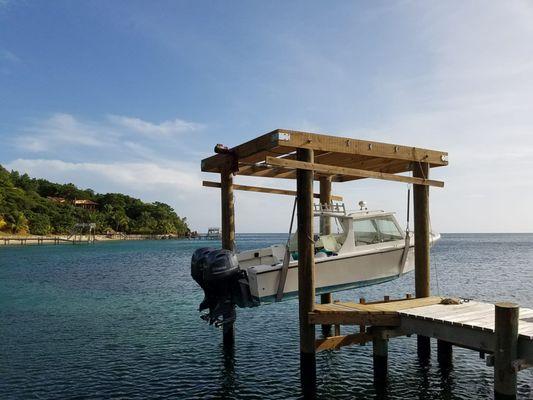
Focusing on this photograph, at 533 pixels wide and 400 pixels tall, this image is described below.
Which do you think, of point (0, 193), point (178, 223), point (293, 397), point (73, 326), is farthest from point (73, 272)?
point (178, 223)

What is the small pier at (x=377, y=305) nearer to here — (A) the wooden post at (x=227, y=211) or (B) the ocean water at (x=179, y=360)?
(A) the wooden post at (x=227, y=211)

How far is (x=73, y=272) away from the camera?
1581 inches

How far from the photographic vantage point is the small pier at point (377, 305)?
22.6 ft

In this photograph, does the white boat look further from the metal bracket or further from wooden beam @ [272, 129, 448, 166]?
the metal bracket

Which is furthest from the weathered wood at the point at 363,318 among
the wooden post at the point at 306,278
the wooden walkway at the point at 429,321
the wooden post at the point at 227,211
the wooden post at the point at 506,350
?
the wooden post at the point at 227,211

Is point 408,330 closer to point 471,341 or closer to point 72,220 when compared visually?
point 471,341

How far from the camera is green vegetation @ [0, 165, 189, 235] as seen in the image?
3915 inches

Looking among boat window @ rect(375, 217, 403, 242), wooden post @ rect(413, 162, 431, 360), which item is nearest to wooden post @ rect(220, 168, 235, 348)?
boat window @ rect(375, 217, 403, 242)

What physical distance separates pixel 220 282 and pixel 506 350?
5.31 meters

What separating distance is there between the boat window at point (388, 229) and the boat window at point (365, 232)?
17cm

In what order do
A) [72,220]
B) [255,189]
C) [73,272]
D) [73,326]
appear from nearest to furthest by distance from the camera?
1. [255,189]
2. [73,326]
3. [73,272]
4. [72,220]

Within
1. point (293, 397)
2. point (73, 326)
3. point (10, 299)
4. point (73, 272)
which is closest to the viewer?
point (293, 397)

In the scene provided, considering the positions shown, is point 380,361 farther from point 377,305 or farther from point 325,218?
point 325,218

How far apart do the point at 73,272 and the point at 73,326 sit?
Result: 2542cm
